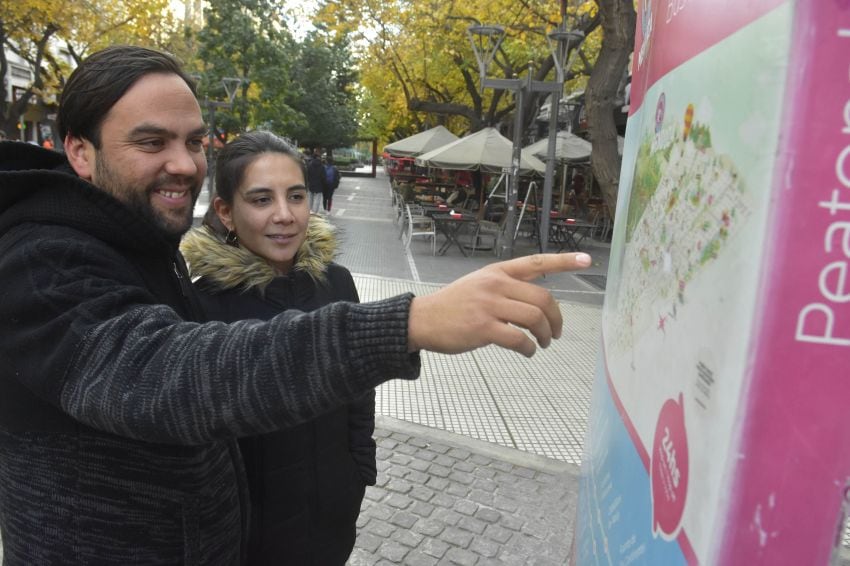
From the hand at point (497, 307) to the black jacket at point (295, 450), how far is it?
1.11m

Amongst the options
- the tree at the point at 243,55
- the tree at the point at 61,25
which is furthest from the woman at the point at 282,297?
the tree at the point at 243,55

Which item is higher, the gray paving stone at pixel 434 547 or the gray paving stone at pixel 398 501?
the gray paving stone at pixel 398 501

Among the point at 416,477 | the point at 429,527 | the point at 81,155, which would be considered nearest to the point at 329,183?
the point at 416,477

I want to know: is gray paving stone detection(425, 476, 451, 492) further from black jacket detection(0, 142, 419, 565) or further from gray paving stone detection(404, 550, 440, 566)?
black jacket detection(0, 142, 419, 565)

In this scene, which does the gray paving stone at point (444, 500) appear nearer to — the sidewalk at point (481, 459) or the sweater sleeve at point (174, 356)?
the sidewalk at point (481, 459)

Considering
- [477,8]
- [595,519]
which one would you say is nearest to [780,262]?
[595,519]

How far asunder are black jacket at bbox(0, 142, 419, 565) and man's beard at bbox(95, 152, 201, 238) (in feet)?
0.17

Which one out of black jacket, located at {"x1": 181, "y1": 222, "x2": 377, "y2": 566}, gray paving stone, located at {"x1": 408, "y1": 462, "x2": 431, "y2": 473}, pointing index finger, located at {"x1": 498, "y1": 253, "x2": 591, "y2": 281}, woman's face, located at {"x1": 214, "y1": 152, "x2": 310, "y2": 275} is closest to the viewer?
pointing index finger, located at {"x1": 498, "y1": 253, "x2": 591, "y2": 281}

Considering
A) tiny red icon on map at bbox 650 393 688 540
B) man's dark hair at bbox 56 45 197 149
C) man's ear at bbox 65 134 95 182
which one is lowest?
tiny red icon on map at bbox 650 393 688 540

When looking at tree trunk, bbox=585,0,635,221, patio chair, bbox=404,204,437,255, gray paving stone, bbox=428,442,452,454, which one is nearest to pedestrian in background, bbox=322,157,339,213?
patio chair, bbox=404,204,437,255

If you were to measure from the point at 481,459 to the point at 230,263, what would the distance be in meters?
2.73

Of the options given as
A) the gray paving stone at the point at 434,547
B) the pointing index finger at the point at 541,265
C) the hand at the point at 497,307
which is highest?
the pointing index finger at the point at 541,265

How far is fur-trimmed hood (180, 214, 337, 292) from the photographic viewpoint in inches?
75.4

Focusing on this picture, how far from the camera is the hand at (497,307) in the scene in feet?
2.79
